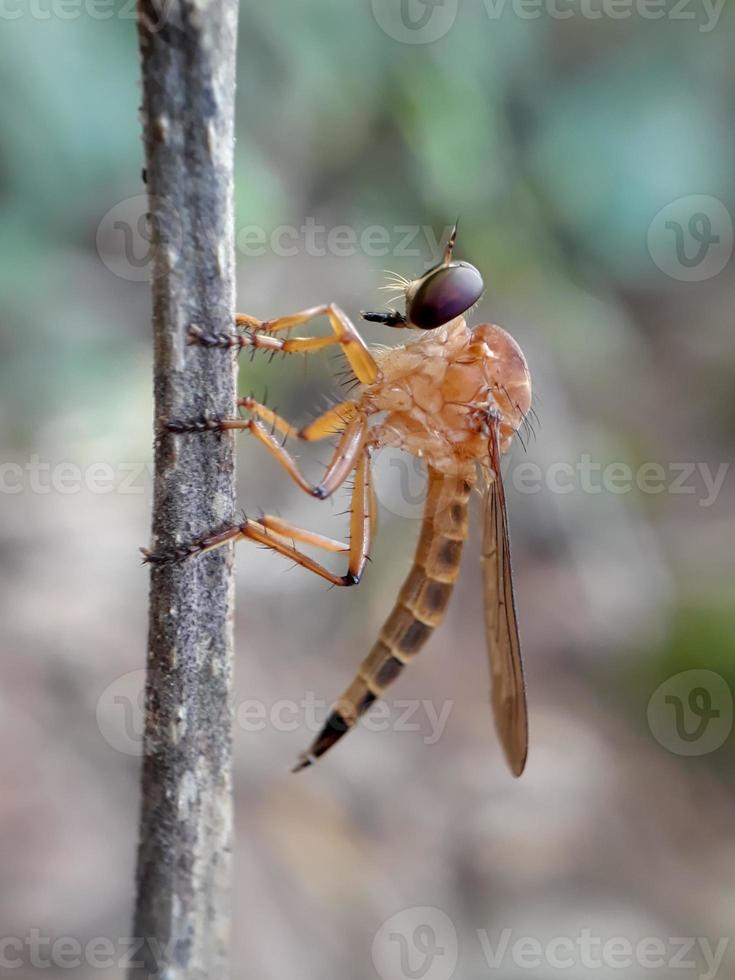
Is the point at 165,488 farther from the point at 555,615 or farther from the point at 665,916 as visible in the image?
the point at 555,615

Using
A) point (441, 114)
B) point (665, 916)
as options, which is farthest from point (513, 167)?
point (665, 916)

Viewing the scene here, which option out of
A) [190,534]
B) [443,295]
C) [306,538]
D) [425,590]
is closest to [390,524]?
[425,590]

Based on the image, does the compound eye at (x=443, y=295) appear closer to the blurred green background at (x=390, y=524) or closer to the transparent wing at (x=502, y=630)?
the transparent wing at (x=502, y=630)

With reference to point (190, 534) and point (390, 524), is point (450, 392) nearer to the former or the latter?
point (190, 534)

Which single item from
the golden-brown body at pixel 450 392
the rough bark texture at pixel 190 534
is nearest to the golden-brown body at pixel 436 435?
the golden-brown body at pixel 450 392

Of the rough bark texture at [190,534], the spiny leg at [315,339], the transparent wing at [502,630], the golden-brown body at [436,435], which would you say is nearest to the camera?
the rough bark texture at [190,534]
